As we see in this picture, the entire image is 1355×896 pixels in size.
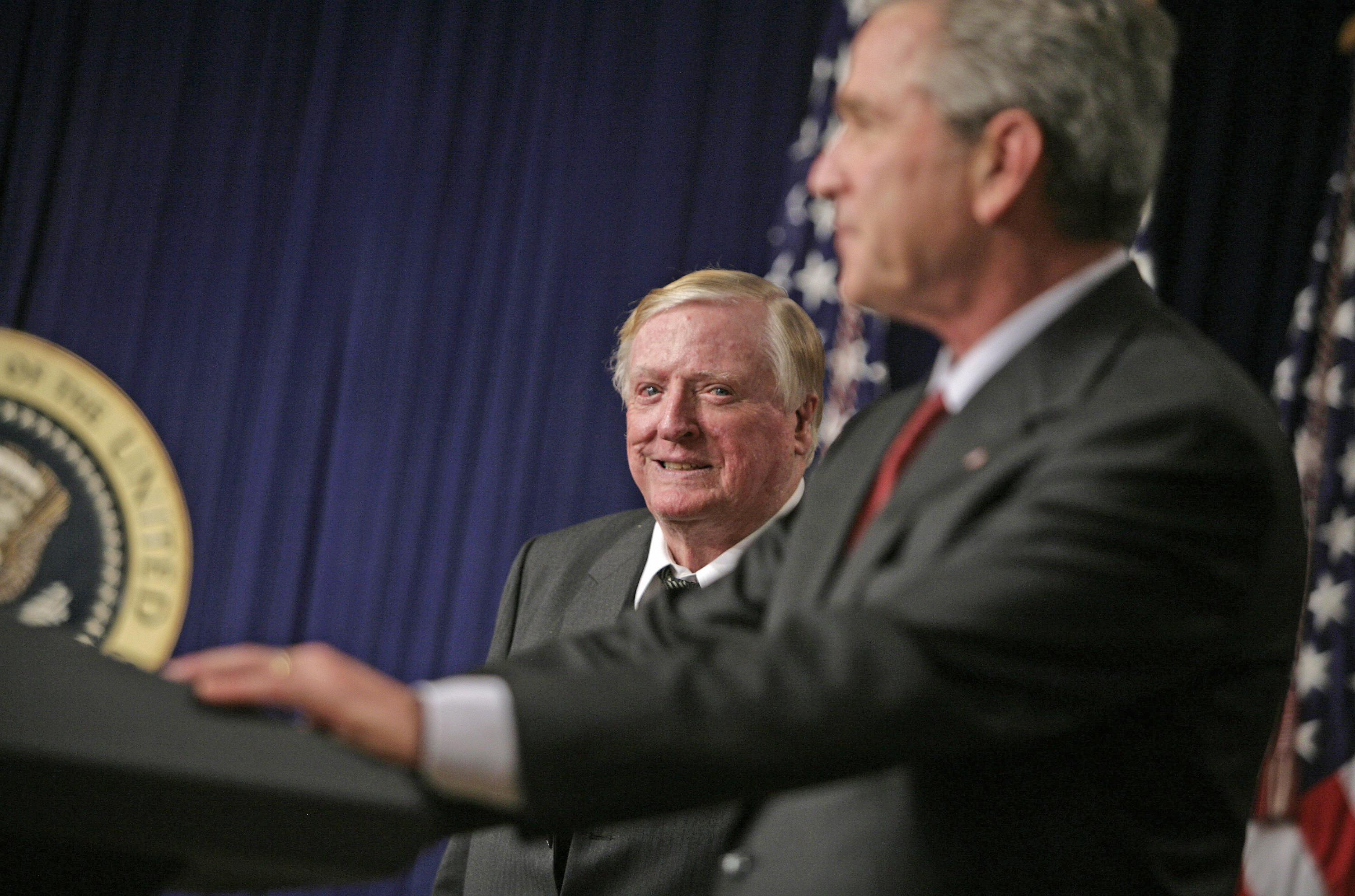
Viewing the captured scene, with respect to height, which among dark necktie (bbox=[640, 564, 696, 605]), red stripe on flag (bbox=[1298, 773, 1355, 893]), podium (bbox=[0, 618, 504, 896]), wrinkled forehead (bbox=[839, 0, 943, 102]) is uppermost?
wrinkled forehead (bbox=[839, 0, 943, 102])

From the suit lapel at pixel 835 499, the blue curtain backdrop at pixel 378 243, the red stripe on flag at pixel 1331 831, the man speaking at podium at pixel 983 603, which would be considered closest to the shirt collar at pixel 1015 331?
the man speaking at podium at pixel 983 603

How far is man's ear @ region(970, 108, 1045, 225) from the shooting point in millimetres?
1091

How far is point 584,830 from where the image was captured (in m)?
1.68

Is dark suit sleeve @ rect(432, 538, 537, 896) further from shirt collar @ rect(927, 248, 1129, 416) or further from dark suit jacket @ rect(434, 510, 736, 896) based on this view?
shirt collar @ rect(927, 248, 1129, 416)

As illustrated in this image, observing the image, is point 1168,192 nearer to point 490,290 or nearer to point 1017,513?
point 490,290

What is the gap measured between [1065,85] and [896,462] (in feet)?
1.15

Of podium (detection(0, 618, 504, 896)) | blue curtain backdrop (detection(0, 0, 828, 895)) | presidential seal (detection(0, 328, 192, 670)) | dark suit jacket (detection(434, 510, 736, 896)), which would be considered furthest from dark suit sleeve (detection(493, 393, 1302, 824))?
presidential seal (detection(0, 328, 192, 670))

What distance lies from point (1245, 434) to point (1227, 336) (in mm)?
3364

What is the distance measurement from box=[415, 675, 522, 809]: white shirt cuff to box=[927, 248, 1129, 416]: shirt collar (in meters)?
0.49

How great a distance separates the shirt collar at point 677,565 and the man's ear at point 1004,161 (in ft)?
4.16

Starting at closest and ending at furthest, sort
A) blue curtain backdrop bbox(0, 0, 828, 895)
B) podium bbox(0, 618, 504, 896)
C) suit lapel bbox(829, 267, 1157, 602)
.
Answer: podium bbox(0, 618, 504, 896) < suit lapel bbox(829, 267, 1157, 602) < blue curtain backdrop bbox(0, 0, 828, 895)

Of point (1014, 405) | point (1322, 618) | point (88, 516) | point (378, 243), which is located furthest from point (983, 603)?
point (88, 516)

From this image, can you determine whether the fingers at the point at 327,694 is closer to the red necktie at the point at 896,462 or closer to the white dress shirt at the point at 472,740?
the white dress shirt at the point at 472,740

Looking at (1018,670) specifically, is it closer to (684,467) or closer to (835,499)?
(835,499)
